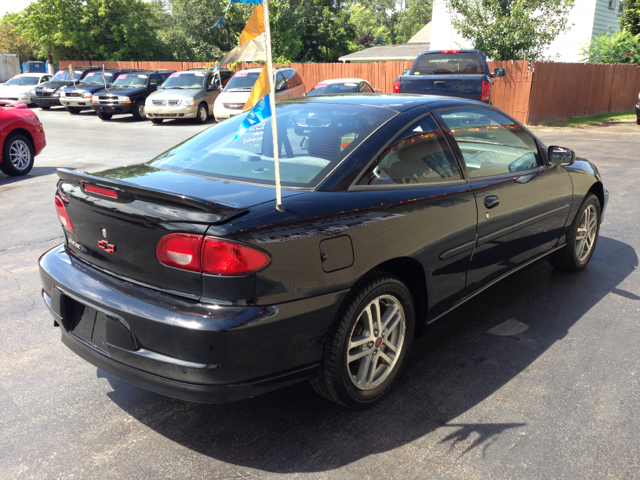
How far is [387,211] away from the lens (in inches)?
116

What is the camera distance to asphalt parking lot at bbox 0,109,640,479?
258 centimetres

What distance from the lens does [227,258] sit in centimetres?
238

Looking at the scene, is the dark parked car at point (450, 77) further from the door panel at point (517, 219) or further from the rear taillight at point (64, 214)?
the rear taillight at point (64, 214)

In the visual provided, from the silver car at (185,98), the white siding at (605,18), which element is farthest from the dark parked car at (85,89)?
the white siding at (605,18)

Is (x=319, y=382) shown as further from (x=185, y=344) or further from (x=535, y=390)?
(x=535, y=390)

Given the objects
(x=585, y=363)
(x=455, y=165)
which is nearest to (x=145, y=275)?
(x=455, y=165)

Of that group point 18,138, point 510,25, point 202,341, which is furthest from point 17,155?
point 510,25

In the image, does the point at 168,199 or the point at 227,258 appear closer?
the point at 227,258

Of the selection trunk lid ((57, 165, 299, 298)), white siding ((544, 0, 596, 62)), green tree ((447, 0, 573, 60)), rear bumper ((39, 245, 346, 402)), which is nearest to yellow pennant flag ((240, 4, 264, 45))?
trunk lid ((57, 165, 299, 298))

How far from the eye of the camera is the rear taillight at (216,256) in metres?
2.38

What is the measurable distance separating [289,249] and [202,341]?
538 mm

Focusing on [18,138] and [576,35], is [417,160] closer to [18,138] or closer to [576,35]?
[18,138]

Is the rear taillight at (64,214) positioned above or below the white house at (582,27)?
below

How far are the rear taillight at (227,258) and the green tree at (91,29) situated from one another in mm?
Result: 40823
